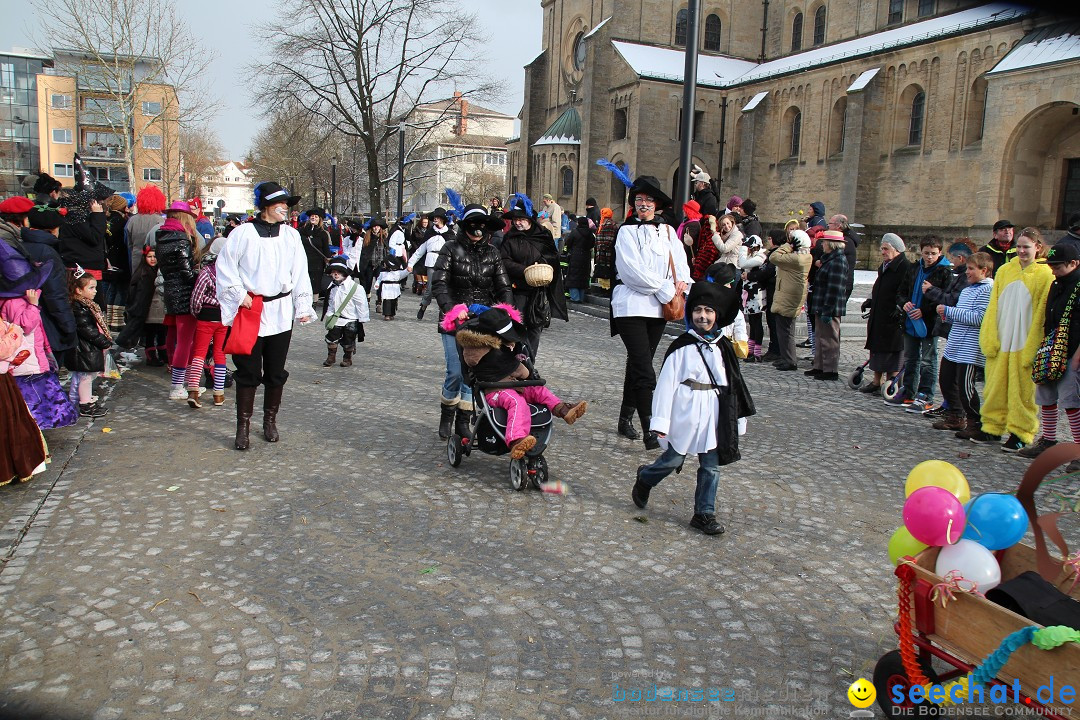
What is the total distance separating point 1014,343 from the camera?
24.5 feet

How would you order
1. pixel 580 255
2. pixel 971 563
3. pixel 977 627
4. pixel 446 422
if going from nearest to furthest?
pixel 977 627
pixel 971 563
pixel 446 422
pixel 580 255

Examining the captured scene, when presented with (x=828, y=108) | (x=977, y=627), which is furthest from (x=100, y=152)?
(x=977, y=627)

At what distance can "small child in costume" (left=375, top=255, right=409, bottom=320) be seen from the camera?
15875 millimetres

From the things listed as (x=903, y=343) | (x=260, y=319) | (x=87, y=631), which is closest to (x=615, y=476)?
(x=260, y=319)

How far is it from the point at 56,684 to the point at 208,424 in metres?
4.59

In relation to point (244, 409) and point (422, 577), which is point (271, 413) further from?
point (422, 577)

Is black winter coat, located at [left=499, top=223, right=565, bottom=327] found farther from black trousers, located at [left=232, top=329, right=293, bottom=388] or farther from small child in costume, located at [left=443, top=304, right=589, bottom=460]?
black trousers, located at [left=232, top=329, right=293, bottom=388]

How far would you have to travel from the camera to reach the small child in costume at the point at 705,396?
198 inches

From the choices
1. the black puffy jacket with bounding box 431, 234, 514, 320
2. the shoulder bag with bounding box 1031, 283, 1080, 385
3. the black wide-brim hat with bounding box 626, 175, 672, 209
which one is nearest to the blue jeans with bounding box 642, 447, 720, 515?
the black puffy jacket with bounding box 431, 234, 514, 320

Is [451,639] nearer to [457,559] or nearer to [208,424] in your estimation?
[457,559]

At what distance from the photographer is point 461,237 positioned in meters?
6.93

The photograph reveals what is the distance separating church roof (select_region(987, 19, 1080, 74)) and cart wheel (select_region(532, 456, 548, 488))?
26021 mm

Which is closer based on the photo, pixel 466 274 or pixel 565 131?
pixel 466 274

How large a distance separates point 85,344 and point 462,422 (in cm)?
370
